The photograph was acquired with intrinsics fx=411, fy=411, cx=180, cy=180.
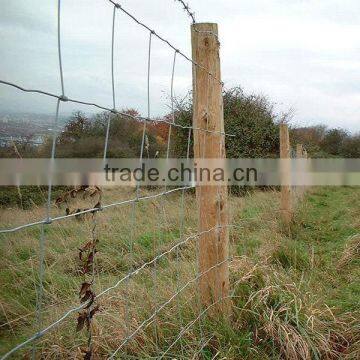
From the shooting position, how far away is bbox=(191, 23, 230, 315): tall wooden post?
244 cm

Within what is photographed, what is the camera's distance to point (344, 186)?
13.9 meters

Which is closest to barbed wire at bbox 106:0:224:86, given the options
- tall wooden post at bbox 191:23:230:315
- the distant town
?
tall wooden post at bbox 191:23:230:315

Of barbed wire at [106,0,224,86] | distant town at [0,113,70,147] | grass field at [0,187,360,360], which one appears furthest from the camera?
grass field at [0,187,360,360]

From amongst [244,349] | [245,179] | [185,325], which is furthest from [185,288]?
[245,179]

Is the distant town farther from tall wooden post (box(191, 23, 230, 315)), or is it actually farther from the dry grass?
the dry grass

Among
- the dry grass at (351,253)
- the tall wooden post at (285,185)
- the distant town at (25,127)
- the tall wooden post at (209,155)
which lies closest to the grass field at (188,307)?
the dry grass at (351,253)

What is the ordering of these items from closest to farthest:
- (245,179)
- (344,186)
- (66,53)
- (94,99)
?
(66,53), (94,99), (245,179), (344,186)

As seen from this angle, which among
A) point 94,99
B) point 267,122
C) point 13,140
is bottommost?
point 13,140

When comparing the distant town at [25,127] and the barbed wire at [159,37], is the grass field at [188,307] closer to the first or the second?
the distant town at [25,127]

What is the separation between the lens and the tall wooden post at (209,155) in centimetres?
244

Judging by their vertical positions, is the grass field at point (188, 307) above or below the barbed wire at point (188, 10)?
below

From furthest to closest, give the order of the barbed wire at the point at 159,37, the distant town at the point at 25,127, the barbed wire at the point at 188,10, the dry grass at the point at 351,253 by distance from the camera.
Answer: the dry grass at the point at 351,253 < the barbed wire at the point at 188,10 < the barbed wire at the point at 159,37 < the distant town at the point at 25,127

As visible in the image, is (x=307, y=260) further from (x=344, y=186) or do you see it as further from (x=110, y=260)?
(x=344, y=186)

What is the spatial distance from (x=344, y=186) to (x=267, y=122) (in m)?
3.88
